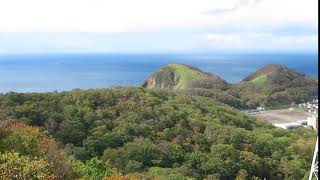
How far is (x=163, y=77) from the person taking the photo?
98.8 metres

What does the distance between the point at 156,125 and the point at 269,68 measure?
6551 centimetres

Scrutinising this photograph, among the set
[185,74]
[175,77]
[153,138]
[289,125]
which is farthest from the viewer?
[175,77]

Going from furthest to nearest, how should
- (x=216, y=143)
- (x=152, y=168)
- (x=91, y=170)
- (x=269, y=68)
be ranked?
(x=269, y=68) → (x=216, y=143) → (x=152, y=168) → (x=91, y=170)

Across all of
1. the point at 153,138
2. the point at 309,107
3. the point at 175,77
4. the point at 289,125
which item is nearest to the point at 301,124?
the point at 289,125

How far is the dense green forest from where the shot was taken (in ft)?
99.2

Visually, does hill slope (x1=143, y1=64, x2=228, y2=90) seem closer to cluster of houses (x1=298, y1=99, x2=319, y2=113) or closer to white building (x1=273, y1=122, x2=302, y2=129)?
cluster of houses (x1=298, y1=99, x2=319, y2=113)

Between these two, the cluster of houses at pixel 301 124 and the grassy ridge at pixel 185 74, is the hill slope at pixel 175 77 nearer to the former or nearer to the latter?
the grassy ridge at pixel 185 74

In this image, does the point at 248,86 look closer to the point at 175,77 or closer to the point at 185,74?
the point at 185,74

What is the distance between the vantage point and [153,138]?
34.3 m

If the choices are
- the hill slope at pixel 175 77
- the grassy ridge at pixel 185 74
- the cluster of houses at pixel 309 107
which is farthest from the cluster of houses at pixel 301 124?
the grassy ridge at pixel 185 74

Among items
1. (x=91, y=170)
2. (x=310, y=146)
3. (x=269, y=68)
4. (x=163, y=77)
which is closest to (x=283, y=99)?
(x=269, y=68)

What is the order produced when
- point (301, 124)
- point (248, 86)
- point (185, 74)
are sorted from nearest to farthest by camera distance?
1. point (301, 124)
2. point (248, 86)
3. point (185, 74)

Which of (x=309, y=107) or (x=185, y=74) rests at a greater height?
(x=185, y=74)

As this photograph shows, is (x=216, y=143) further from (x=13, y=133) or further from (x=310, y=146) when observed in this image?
(x=13, y=133)
